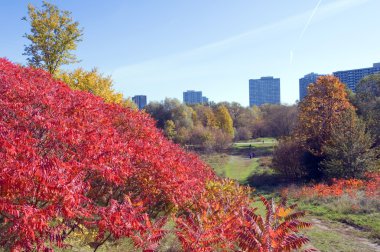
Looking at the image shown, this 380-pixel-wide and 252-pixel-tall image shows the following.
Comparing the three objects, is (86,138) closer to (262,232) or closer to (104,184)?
(104,184)

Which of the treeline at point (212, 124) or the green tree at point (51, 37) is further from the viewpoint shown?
the treeline at point (212, 124)

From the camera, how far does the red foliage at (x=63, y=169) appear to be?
4.64m

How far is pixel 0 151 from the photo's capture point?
16.9ft

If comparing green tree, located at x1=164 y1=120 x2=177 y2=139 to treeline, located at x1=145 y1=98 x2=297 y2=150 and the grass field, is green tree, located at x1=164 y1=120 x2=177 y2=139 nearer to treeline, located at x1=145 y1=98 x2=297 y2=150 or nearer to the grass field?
treeline, located at x1=145 y1=98 x2=297 y2=150

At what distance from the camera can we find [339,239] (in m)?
11.9

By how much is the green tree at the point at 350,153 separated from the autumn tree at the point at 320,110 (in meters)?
3.72

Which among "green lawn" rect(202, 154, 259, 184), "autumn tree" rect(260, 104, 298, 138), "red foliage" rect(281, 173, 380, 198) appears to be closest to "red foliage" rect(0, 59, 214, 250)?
"red foliage" rect(281, 173, 380, 198)

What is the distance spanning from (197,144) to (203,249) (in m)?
45.5

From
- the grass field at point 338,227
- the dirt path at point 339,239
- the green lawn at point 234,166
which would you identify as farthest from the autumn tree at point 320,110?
the dirt path at point 339,239

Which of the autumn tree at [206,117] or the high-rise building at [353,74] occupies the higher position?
the high-rise building at [353,74]

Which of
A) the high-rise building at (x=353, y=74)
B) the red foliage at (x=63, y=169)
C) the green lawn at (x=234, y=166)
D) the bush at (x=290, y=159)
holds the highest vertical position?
the high-rise building at (x=353, y=74)

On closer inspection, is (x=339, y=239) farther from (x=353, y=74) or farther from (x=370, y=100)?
(x=353, y=74)

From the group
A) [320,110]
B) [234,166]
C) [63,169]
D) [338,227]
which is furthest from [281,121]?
[63,169]

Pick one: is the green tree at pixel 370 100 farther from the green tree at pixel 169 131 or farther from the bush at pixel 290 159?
the green tree at pixel 169 131
